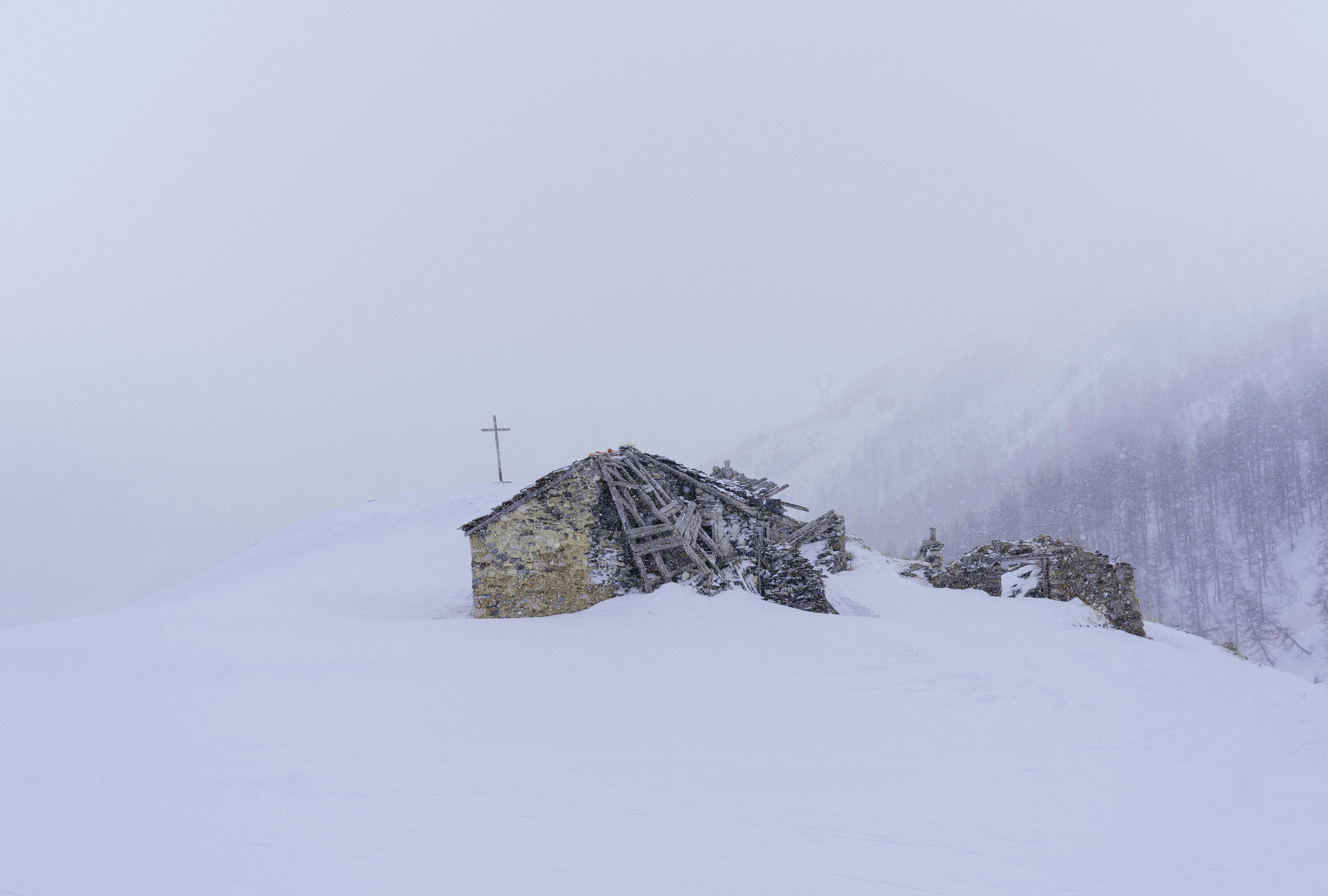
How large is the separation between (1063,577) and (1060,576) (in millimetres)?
122

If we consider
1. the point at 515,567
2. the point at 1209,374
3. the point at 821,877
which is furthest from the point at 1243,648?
the point at 1209,374

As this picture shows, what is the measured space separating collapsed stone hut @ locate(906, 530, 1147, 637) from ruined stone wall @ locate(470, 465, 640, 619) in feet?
40.3

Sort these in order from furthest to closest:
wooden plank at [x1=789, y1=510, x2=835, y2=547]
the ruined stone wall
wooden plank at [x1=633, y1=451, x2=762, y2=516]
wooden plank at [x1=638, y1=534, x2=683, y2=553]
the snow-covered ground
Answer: wooden plank at [x1=789, y1=510, x2=835, y2=547], wooden plank at [x1=633, y1=451, x2=762, y2=516], wooden plank at [x1=638, y1=534, x2=683, y2=553], the ruined stone wall, the snow-covered ground

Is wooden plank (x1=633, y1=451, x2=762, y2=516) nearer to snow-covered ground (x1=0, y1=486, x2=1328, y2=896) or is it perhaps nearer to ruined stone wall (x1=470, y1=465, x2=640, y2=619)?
ruined stone wall (x1=470, y1=465, x2=640, y2=619)

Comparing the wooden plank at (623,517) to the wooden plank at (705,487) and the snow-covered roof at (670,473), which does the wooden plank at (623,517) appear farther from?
the wooden plank at (705,487)

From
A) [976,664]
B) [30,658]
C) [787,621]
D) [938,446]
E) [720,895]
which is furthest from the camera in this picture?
[938,446]

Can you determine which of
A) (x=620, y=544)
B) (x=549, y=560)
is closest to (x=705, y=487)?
(x=620, y=544)

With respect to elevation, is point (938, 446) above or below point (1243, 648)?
above

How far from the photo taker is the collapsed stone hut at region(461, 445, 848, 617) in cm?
1507

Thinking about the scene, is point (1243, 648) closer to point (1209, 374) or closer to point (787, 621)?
point (787, 621)

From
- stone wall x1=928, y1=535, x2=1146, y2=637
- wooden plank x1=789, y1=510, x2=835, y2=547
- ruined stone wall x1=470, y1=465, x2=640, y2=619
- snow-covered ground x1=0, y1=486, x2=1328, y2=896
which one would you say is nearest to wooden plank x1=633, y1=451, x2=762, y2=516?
ruined stone wall x1=470, y1=465, x2=640, y2=619

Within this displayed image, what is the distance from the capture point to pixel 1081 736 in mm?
7555

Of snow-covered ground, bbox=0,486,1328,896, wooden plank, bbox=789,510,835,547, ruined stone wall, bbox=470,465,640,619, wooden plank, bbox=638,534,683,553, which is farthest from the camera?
wooden plank, bbox=789,510,835,547

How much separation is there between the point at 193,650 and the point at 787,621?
11466mm
